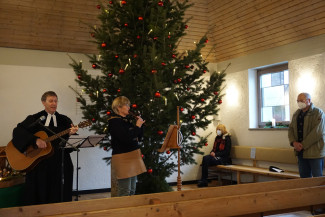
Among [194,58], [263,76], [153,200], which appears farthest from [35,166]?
[263,76]

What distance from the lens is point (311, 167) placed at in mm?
5102

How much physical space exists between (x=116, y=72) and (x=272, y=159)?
3.66 m

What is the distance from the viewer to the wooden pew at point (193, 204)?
7.02ft

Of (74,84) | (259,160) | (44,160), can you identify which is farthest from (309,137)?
(74,84)

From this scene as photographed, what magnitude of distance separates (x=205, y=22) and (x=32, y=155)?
15.8ft

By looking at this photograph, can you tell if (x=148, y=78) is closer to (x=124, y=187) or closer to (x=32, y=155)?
(x=124, y=187)

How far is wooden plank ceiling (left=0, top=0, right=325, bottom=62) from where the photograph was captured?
5.69 metres

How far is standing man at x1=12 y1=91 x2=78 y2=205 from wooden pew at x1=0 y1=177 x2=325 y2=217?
1.54 meters

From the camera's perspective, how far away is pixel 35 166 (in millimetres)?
3912

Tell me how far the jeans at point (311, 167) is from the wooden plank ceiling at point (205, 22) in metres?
2.18

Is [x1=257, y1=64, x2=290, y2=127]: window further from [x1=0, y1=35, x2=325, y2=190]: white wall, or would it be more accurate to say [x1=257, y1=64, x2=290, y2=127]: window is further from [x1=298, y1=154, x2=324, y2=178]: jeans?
[x1=298, y1=154, x2=324, y2=178]: jeans

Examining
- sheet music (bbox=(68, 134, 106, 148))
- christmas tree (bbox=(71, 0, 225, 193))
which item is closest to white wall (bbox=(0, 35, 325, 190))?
christmas tree (bbox=(71, 0, 225, 193))

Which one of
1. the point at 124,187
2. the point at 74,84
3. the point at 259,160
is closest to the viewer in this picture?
the point at 124,187

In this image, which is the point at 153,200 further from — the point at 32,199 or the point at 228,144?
the point at 228,144
